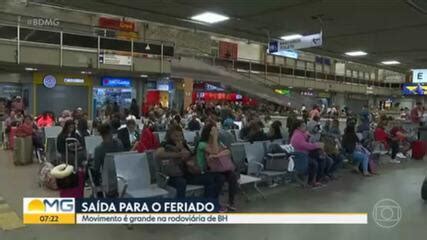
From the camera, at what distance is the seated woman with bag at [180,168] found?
5.29 metres

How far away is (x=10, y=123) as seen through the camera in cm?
1204

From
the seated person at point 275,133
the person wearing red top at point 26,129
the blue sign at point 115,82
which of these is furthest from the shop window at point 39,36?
the seated person at point 275,133

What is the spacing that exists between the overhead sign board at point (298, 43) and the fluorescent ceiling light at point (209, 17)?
2.59m

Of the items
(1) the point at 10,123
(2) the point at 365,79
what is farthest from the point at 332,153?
(2) the point at 365,79

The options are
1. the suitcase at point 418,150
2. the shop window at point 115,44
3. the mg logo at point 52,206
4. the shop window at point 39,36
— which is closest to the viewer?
the mg logo at point 52,206

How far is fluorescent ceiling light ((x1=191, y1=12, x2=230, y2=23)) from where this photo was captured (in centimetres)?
873

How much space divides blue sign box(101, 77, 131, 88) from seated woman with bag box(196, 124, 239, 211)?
53.5 feet

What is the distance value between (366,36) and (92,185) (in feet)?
29.0

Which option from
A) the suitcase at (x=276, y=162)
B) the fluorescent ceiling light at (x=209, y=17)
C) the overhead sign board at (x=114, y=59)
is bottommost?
the suitcase at (x=276, y=162)

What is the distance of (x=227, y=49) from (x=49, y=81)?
15709 mm

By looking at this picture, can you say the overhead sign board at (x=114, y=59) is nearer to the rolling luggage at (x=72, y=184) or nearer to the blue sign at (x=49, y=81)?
the blue sign at (x=49, y=81)

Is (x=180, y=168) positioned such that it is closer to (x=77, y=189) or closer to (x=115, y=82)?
(x=77, y=189)

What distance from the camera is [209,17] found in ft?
29.5

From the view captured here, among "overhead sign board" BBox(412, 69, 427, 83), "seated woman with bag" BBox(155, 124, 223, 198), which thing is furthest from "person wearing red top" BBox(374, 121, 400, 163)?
"overhead sign board" BBox(412, 69, 427, 83)
